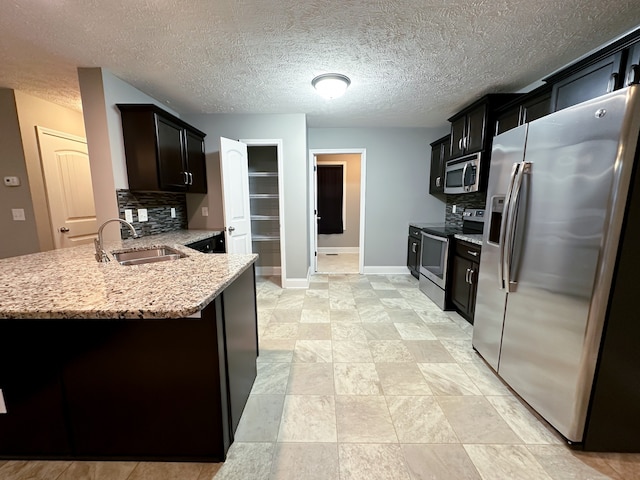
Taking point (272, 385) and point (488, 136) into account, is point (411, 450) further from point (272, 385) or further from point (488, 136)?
point (488, 136)

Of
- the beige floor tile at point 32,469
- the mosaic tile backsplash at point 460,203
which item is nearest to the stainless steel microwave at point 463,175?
the mosaic tile backsplash at point 460,203

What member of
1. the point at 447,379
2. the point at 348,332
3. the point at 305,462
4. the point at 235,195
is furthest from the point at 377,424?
the point at 235,195

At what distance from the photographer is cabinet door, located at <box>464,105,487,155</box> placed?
2.67 m

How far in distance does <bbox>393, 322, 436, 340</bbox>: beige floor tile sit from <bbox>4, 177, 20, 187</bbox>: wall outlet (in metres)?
4.27

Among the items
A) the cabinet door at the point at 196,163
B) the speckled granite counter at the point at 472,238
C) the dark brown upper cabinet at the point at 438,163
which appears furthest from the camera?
the dark brown upper cabinet at the point at 438,163

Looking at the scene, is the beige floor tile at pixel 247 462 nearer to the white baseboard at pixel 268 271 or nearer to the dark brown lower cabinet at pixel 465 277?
the dark brown lower cabinet at pixel 465 277

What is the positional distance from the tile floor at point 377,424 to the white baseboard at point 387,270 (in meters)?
1.86

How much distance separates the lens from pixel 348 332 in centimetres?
241

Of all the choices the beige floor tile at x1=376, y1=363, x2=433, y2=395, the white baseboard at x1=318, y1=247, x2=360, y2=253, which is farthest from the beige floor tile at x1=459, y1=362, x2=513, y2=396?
the white baseboard at x1=318, y1=247, x2=360, y2=253

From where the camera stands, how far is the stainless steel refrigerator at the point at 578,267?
1076 mm

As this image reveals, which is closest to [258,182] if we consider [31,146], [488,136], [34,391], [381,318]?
[31,146]

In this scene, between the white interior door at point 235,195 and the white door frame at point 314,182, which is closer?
the white interior door at point 235,195

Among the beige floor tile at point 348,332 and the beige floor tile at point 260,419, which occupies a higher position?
the beige floor tile at point 348,332

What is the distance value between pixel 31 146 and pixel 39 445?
122 inches
